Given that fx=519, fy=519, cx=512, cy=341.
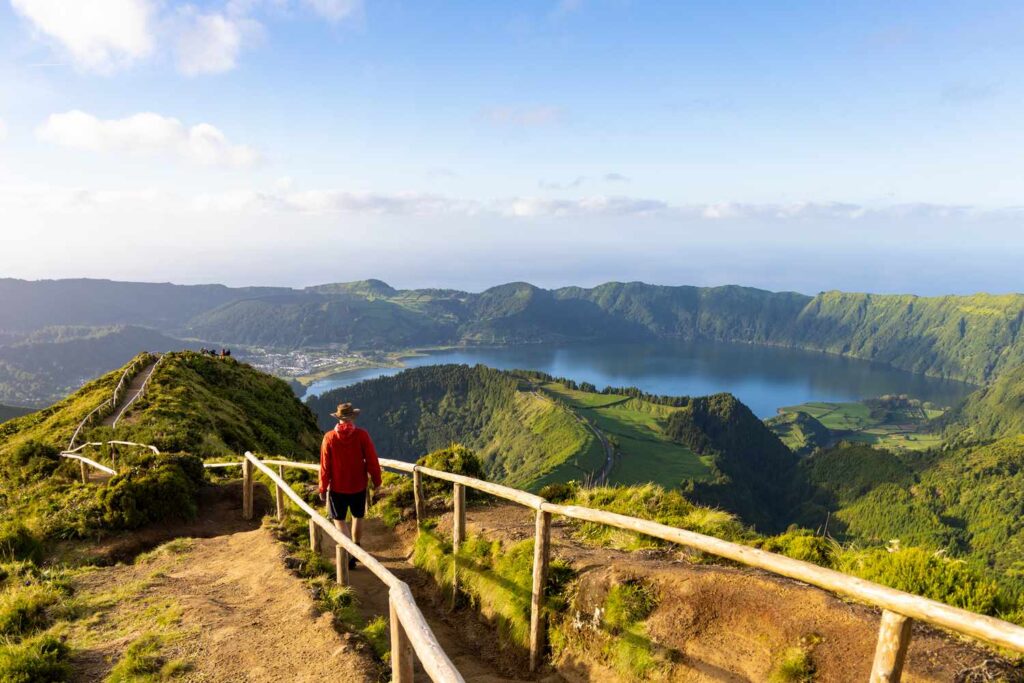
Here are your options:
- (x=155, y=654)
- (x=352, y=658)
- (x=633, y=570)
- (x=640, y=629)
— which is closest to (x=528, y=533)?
(x=633, y=570)

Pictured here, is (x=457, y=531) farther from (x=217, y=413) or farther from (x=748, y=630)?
(x=217, y=413)

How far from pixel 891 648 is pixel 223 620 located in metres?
8.89

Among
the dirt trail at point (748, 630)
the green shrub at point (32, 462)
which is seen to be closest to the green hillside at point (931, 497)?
the dirt trail at point (748, 630)

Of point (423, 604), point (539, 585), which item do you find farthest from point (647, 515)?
point (423, 604)

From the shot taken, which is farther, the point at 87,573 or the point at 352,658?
the point at 87,573

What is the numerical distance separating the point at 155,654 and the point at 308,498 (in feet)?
33.4

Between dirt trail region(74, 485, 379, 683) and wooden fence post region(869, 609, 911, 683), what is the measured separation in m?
5.32

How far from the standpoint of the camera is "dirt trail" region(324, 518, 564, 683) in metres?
8.36

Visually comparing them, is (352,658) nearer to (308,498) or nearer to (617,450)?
(308,498)

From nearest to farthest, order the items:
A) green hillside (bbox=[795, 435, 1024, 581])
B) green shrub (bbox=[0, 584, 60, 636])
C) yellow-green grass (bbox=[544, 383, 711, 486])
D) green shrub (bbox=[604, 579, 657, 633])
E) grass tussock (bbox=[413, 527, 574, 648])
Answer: green shrub (bbox=[604, 579, 657, 633])
green shrub (bbox=[0, 584, 60, 636])
grass tussock (bbox=[413, 527, 574, 648])
green hillside (bbox=[795, 435, 1024, 581])
yellow-green grass (bbox=[544, 383, 711, 486])

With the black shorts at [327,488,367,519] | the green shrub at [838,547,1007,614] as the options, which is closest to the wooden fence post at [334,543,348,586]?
the black shorts at [327,488,367,519]

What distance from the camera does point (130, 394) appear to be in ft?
117

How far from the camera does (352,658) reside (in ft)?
21.9

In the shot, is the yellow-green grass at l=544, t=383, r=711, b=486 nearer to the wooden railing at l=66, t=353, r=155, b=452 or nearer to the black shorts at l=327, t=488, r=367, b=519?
the wooden railing at l=66, t=353, r=155, b=452
